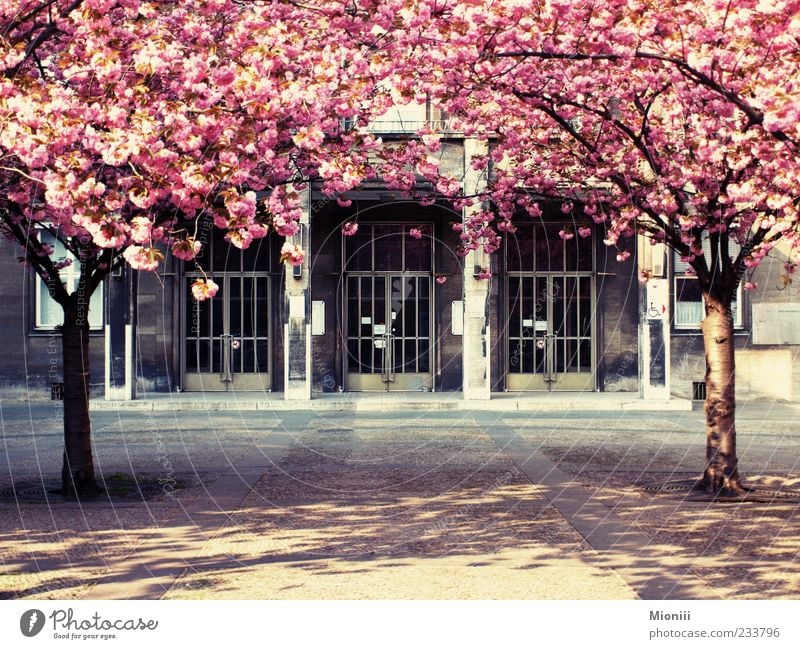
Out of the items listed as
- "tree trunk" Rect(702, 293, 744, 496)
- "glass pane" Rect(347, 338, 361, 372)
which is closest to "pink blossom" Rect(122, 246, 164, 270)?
A: "tree trunk" Rect(702, 293, 744, 496)

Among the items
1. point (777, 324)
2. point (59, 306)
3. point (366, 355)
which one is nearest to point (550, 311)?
point (366, 355)

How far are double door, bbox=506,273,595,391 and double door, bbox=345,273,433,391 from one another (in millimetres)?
2075

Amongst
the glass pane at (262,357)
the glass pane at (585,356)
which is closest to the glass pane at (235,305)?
the glass pane at (262,357)

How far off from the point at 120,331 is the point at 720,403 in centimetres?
1597

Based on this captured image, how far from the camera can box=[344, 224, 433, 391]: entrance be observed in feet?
86.9

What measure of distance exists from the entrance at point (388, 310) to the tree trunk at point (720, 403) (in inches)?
573

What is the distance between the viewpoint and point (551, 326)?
1059 inches

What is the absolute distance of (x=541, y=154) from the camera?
A: 13.7 metres

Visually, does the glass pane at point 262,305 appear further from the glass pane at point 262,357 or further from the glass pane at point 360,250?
the glass pane at point 360,250

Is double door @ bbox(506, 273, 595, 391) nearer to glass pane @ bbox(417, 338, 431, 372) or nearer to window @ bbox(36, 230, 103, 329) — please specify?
glass pane @ bbox(417, 338, 431, 372)

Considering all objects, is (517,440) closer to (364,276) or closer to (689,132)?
(689,132)

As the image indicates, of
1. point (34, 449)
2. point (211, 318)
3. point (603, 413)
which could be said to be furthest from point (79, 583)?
point (211, 318)

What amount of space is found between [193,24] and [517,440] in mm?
9895

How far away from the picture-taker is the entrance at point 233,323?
86.2 ft
